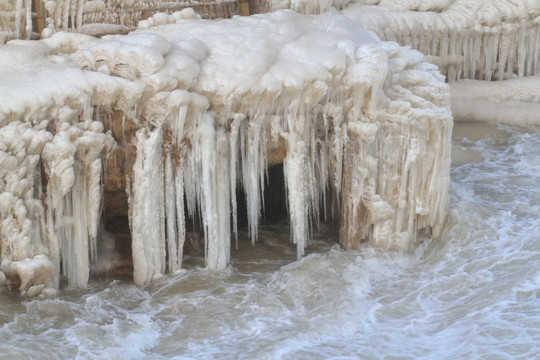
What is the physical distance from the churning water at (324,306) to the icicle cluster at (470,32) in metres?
4.24

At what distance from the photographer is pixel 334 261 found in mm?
8523

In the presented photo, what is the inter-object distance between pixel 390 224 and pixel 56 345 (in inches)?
156

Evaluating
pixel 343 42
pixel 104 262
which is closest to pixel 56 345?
pixel 104 262

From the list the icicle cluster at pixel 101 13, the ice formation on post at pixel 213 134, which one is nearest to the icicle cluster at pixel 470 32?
the ice formation on post at pixel 213 134

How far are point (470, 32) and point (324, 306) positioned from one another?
7.77 m

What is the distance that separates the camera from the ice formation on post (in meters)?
7.07

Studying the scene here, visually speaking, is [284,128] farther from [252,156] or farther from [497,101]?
[497,101]

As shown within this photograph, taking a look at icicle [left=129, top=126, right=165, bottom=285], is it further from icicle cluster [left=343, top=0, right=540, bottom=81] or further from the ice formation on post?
icicle cluster [left=343, top=0, right=540, bottom=81]

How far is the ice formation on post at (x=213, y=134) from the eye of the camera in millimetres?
7074

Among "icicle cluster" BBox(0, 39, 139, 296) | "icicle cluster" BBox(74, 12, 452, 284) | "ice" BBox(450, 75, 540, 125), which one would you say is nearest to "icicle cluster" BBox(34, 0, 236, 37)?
"icicle cluster" BBox(74, 12, 452, 284)

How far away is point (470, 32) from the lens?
13570 millimetres

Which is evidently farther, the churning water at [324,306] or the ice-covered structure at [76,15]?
the ice-covered structure at [76,15]

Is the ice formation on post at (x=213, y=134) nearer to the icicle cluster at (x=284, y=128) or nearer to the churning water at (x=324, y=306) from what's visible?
the icicle cluster at (x=284, y=128)

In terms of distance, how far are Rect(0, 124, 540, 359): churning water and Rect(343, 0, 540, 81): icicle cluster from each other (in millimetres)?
4243
